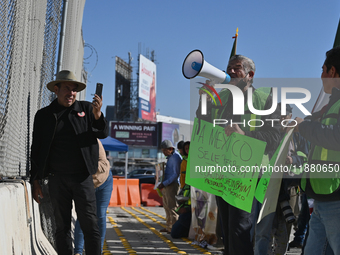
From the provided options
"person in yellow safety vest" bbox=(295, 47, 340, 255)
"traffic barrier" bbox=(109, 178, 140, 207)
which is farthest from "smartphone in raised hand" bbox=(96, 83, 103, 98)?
"traffic barrier" bbox=(109, 178, 140, 207)

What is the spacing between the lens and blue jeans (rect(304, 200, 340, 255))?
2471mm

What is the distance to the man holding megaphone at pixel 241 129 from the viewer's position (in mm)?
3213

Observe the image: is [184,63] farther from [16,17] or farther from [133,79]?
[133,79]

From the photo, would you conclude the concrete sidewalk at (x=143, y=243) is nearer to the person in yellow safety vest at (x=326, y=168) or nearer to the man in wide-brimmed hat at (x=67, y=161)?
the man in wide-brimmed hat at (x=67, y=161)

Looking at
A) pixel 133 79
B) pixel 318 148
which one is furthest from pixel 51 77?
pixel 133 79

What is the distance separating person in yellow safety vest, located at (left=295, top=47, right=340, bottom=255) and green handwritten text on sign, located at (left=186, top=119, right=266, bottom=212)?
1.85 feet

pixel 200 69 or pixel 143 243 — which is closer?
pixel 200 69

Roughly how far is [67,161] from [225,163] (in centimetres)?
137

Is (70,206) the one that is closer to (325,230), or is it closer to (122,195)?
(325,230)

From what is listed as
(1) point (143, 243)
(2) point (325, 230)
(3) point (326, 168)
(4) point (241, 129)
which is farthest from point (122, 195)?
(3) point (326, 168)

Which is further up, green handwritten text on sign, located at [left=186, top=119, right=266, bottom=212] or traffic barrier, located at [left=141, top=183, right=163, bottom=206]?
green handwritten text on sign, located at [left=186, top=119, right=266, bottom=212]

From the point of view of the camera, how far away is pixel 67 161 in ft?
12.1

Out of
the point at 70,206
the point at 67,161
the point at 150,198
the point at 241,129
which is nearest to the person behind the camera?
the point at 241,129

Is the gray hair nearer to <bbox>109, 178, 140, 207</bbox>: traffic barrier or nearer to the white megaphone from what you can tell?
the white megaphone
